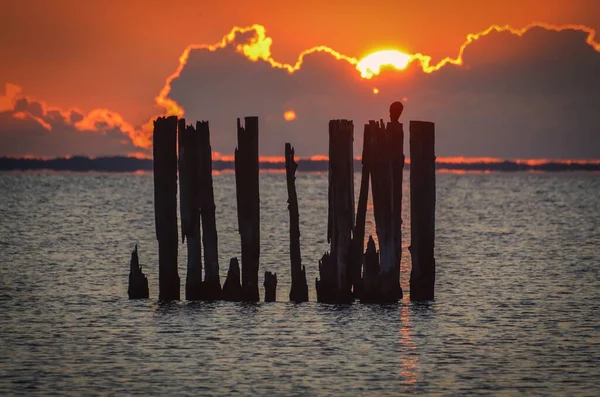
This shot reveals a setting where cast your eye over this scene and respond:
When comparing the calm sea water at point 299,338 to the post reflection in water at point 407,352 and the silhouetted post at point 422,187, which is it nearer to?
the post reflection in water at point 407,352

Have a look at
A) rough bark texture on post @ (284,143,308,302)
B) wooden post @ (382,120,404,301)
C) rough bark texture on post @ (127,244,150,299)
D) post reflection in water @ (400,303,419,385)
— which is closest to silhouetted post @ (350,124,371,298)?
wooden post @ (382,120,404,301)

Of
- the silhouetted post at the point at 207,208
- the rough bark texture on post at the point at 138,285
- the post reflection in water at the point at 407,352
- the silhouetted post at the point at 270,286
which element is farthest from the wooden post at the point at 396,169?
the rough bark texture on post at the point at 138,285

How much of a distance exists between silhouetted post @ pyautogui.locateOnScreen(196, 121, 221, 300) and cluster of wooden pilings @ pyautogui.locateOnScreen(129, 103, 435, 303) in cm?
2

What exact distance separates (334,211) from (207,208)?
8.11ft

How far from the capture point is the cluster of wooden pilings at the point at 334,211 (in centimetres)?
2336

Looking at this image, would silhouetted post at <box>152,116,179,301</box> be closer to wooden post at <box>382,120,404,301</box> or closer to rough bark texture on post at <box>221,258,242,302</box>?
rough bark texture on post at <box>221,258,242,302</box>

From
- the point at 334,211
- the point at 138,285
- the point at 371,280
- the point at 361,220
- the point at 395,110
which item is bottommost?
the point at 138,285

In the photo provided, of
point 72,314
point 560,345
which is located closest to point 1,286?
point 72,314

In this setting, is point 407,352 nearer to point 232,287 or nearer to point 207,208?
point 232,287

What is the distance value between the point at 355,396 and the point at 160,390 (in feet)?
9.14

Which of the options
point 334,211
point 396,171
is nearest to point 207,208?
point 334,211

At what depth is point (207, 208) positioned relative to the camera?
78.9 ft

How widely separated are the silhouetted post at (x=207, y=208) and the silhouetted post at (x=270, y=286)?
3.90ft

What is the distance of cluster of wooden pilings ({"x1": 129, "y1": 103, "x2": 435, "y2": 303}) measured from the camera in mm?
23359
